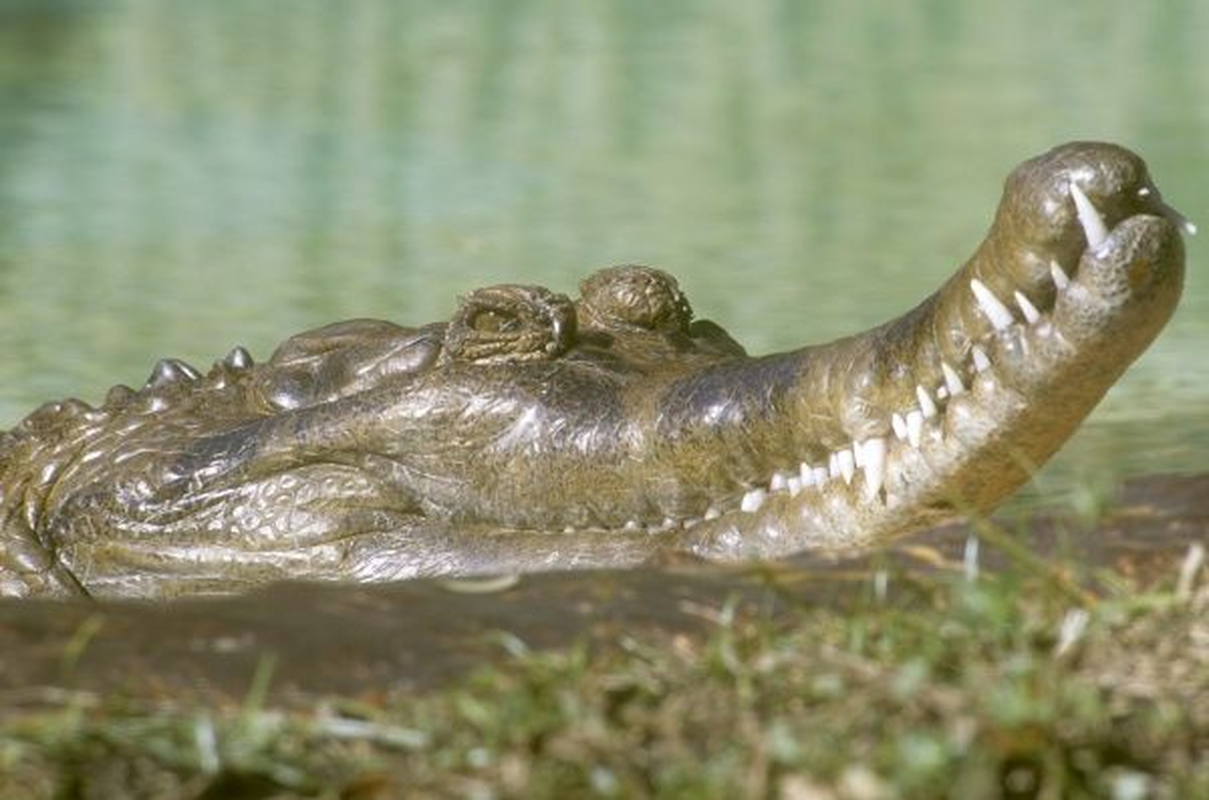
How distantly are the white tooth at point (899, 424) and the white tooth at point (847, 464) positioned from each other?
136 mm

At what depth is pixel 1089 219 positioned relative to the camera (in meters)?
4.94

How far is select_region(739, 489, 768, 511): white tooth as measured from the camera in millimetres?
5621

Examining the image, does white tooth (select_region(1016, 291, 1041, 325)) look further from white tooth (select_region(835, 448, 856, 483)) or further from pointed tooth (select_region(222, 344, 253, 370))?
pointed tooth (select_region(222, 344, 253, 370))

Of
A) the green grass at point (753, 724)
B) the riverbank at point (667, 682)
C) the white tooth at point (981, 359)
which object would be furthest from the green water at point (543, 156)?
the green grass at point (753, 724)

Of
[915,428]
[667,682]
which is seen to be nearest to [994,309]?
[915,428]

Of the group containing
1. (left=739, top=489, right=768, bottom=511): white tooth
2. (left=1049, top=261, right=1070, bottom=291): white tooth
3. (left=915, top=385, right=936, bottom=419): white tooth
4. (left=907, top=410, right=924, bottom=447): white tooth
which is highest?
(left=1049, top=261, right=1070, bottom=291): white tooth

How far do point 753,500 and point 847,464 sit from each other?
0.29m

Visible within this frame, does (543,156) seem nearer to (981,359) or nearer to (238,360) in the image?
(238,360)

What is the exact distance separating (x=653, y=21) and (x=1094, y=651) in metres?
16.5

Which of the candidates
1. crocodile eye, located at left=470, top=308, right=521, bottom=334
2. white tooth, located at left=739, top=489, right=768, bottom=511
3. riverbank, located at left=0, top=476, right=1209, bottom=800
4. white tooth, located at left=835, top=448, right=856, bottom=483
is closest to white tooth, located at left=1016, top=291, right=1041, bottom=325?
white tooth, located at left=835, top=448, right=856, bottom=483

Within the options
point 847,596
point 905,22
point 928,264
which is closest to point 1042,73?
point 905,22

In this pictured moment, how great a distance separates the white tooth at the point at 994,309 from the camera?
5.06m

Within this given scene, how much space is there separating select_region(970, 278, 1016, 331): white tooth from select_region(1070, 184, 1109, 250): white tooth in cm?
21

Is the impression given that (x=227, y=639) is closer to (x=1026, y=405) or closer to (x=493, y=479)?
(x=1026, y=405)
